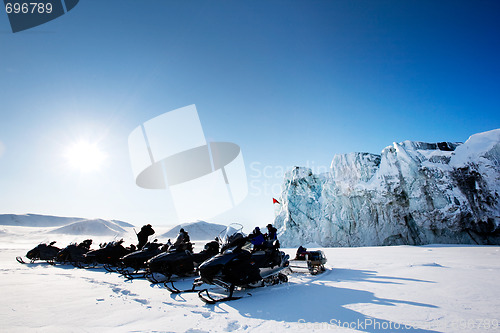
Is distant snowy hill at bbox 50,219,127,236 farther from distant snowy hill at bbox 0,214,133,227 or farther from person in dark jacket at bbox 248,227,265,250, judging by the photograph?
person in dark jacket at bbox 248,227,265,250

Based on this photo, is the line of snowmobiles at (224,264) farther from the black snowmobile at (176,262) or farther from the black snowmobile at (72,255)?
the black snowmobile at (72,255)

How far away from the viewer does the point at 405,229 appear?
78.4ft

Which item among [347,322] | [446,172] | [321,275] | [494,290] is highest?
[446,172]

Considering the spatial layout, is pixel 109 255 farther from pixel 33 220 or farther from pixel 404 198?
pixel 33 220

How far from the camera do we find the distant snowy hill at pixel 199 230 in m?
71.8

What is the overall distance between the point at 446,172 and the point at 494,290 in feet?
69.9

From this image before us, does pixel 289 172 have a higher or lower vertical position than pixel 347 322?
higher

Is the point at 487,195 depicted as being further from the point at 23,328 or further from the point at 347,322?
the point at 23,328

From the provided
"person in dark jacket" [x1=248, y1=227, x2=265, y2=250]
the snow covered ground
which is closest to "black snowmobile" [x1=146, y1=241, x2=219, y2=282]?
the snow covered ground

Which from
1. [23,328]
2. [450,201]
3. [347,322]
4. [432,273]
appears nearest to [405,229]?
[450,201]

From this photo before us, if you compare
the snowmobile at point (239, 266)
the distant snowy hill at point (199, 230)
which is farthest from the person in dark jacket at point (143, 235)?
the distant snowy hill at point (199, 230)

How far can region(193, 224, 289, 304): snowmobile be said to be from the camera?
16.5 feet

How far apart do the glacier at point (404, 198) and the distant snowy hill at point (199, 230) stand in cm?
4632

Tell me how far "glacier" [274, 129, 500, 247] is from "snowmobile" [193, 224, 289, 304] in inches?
869
